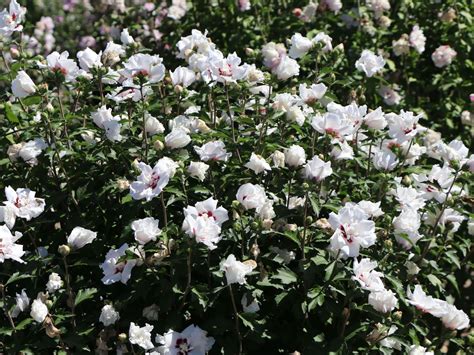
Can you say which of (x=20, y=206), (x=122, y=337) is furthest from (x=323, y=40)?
(x=122, y=337)

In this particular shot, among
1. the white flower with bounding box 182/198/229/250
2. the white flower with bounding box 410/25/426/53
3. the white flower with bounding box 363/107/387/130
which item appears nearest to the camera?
the white flower with bounding box 182/198/229/250

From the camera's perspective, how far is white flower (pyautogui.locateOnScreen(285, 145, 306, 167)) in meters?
2.80

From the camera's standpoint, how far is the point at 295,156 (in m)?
2.81

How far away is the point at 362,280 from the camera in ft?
8.50

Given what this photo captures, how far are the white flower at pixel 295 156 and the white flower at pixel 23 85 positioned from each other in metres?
1.03

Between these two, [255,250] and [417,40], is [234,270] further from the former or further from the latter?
[417,40]

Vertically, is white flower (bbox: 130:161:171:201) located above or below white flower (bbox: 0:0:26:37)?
below

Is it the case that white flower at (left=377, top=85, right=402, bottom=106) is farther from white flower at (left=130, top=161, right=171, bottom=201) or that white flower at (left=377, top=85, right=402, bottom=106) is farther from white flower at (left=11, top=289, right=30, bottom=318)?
white flower at (left=11, top=289, right=30, bottom=318)

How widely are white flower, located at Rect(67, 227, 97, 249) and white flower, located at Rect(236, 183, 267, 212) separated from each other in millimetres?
551

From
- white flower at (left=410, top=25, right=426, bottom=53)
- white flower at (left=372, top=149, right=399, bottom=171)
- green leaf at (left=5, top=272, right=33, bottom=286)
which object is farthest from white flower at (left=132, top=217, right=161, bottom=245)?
white flower at (left=410, top=25, right=426, bottom=53)

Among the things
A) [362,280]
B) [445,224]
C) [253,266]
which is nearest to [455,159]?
[445,224]

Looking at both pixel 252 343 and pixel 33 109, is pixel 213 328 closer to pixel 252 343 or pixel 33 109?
pixel 252 343

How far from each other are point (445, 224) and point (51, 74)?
1.69m

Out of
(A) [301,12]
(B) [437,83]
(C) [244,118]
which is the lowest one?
(B) [437,83]
